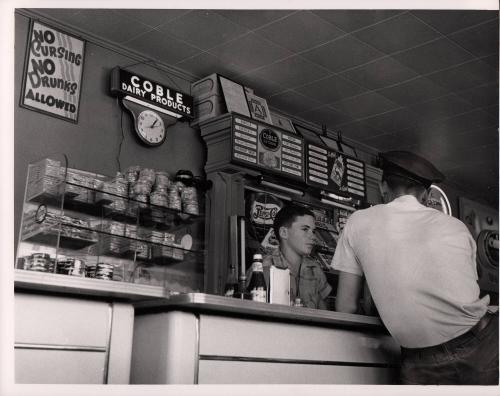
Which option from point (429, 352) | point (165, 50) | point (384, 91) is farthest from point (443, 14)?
point (429, 352)

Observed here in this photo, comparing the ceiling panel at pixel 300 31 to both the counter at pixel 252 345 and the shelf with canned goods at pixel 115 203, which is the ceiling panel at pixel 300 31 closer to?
the shelf with canned goods at pixel 115 203

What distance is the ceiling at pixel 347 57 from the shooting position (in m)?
4.27

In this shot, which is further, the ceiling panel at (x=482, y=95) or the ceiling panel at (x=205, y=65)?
the ceiling panel at (x=482, y=95)

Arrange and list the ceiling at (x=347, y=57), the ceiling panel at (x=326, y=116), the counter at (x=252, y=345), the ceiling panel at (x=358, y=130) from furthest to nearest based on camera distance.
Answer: the ceiling panel at (x=358, y=130) < the ceiling panel at (x=326, y=116) < the ceiling at (x=347, y=57) < the counter at (x=252, y=345)

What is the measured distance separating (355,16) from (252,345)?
278 centimetres

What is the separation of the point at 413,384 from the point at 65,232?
7.50ft

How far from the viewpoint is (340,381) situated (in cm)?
256

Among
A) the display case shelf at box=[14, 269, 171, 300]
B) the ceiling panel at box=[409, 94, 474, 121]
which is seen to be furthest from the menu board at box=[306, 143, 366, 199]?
the display case shelf at box=[14, 269, 171, 300]

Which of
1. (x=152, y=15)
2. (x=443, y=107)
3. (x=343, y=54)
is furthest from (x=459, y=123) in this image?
(x=152, y=15)

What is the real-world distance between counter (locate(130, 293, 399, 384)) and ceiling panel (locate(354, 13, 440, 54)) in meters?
2.46

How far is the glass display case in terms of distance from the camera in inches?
147

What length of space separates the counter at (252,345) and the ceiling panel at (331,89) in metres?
2.96

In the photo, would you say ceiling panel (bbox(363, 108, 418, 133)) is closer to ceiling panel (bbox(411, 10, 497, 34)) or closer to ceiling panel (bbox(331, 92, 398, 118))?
ceiling panel (bbox(331, 92, 398, 118))

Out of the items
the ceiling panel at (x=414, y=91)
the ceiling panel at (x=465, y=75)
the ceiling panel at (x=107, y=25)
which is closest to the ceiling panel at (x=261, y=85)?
the ceiling panel at (x=414, y=91)
